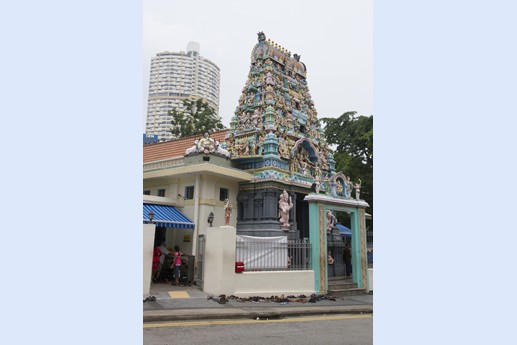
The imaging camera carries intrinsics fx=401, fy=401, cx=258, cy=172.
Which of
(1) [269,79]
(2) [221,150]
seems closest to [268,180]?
(2) [221,150]

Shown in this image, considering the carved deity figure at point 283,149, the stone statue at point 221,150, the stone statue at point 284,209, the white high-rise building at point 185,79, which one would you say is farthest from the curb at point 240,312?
the stone statue at point 221,150

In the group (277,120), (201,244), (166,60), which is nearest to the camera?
(166,60)

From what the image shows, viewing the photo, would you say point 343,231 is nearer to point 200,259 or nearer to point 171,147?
point 200,259

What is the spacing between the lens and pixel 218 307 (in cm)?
869

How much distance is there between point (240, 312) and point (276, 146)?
8007mm

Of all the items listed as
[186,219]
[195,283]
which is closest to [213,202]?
[186,219]

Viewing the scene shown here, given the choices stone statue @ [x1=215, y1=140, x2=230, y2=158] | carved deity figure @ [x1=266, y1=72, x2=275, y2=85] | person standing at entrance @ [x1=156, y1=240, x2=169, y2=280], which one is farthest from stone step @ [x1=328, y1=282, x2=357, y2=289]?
carved deity figure @ [x1=266, y1=72, x2=275, y2=85]

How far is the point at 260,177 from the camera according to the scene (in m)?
14.8

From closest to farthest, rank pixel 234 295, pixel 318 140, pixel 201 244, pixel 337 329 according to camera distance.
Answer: pixel 337 329, pixel 234 295, pixel 201 244, pixel 318 140

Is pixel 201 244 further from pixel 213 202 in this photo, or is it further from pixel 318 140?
pixel 318 140

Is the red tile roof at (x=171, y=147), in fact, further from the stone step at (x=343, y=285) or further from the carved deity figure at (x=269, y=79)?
the stone step at (x=343, y=285)

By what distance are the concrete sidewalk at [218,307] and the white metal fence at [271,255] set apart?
4.09 feet

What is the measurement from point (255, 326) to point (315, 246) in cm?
520

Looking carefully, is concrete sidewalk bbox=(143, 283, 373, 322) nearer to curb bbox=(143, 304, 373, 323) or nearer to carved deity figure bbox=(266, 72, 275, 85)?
curb bbox=(143, 304, 373, 323)
